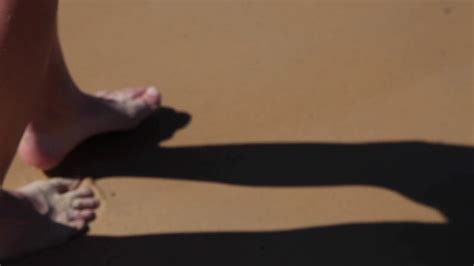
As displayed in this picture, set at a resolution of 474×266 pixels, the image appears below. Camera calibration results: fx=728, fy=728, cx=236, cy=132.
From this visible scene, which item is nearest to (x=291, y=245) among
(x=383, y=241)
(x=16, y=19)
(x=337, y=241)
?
(x=337, y=241)

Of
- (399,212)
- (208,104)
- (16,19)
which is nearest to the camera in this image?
(16,19)

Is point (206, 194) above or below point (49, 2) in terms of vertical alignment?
below

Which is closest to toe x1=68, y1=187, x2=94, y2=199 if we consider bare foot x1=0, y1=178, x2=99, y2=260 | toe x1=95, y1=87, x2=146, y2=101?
bare foot x1=0, y1=178, x2=99, y2=260

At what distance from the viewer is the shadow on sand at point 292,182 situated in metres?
1.62

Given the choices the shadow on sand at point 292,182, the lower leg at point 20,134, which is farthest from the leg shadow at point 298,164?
the lower leg at point 20,134

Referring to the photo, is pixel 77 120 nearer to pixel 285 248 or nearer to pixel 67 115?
pixel 67 115

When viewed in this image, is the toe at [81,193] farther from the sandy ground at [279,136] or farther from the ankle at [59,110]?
the ankle at [59,110]

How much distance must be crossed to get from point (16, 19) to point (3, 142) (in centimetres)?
26

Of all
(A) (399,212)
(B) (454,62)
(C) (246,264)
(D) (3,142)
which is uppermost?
(B) (454,62)

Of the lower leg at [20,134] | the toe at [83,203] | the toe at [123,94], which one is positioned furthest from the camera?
the toe at [123,94]

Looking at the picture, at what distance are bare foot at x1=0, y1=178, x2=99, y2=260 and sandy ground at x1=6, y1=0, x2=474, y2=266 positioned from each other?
0.03m

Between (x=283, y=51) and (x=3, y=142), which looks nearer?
(x=3, y=142)

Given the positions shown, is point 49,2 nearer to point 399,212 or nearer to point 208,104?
point 208,104

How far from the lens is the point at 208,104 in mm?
1947
